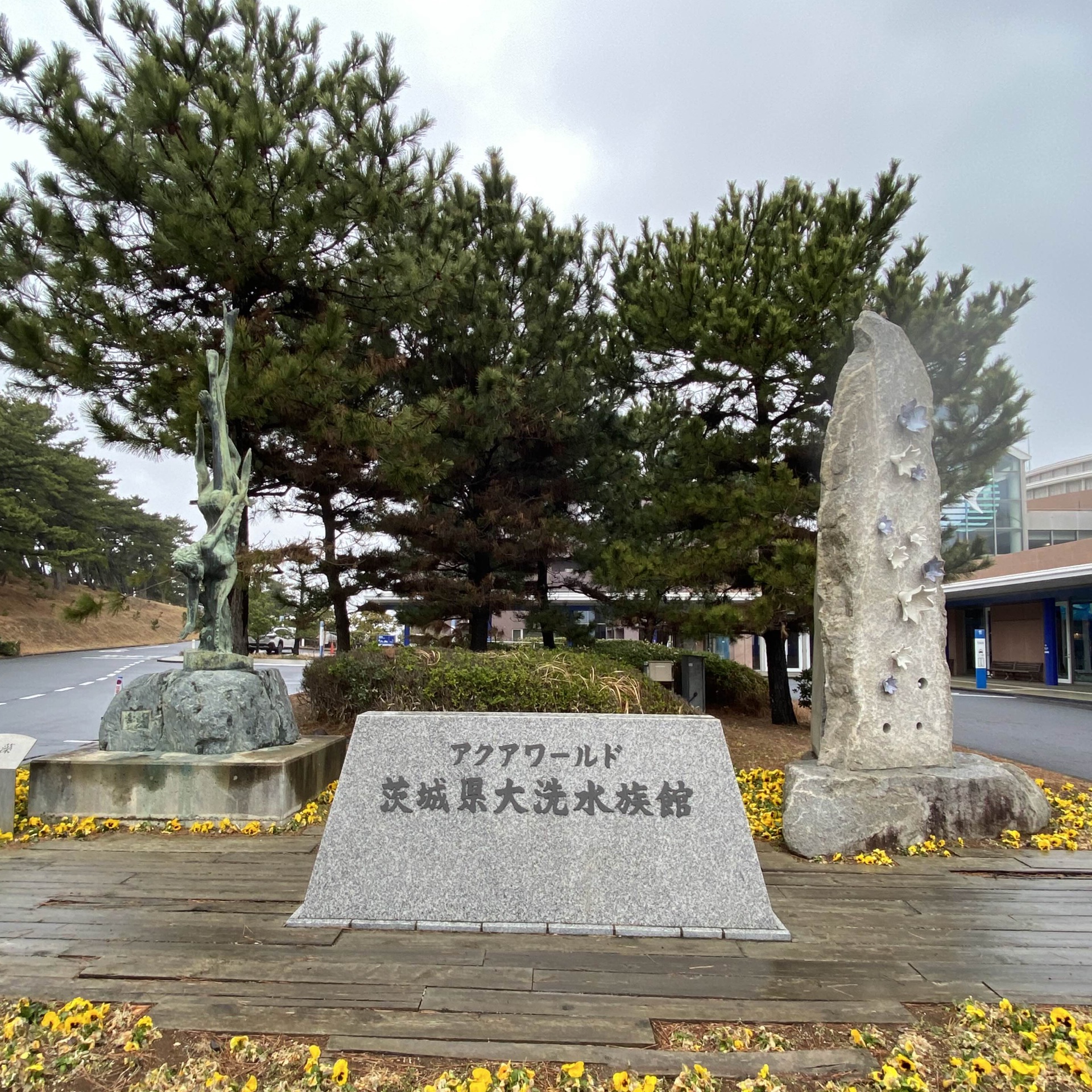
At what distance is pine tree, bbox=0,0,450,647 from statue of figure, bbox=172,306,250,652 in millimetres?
995

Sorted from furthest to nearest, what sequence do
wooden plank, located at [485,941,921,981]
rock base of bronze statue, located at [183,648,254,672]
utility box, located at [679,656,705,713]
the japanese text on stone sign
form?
utility box, located at [679,656,705,713], rock base of bronze statue, located at [183,648,254,672], the japanese text on stone sign, wooden plank, located at [485,941,921,981]

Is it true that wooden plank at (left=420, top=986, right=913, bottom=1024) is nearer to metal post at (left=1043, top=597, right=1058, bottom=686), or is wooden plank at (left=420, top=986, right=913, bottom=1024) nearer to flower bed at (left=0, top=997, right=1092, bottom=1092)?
flower bed at (left=0, top=997, right=1092, bottom=1092)

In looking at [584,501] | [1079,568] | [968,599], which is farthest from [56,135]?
[968,599]

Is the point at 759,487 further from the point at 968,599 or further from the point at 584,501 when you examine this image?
the point at 968,599

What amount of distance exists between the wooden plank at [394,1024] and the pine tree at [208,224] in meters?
5.29

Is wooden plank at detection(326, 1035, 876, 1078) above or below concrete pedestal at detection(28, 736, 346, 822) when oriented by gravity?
below

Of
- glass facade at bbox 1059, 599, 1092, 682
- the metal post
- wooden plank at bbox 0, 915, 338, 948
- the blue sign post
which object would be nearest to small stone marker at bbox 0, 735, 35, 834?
wooden plank at bbox 0, 915, 338, 948

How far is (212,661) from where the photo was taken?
548cm

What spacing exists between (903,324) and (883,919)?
6227 mm

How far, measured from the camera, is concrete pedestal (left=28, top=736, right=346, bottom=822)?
Answer: 15.9 ft

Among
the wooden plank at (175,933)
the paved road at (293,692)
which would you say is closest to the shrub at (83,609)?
the paved road at (293,692)

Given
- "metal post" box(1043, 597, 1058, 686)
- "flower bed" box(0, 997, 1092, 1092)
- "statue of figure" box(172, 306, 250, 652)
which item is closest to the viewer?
"flower bed" box(0, 997, 1092, 1092)

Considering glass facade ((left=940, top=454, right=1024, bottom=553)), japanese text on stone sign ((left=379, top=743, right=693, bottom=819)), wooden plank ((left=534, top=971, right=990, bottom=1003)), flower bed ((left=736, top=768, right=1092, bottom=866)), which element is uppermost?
glass facade ((left=940, top=454, right=1024, bottom=553))

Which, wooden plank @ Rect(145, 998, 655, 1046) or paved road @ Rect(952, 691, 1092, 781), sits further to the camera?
paved road @ Rect(952, 691, 1092, 781)
